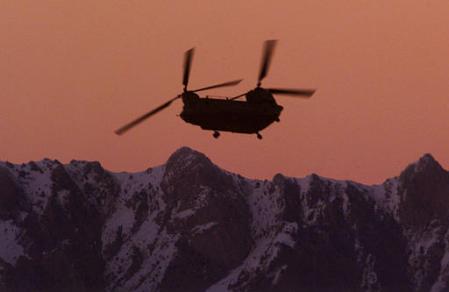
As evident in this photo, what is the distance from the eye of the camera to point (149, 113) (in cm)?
14188

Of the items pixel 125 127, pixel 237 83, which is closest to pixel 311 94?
pixel 237 83

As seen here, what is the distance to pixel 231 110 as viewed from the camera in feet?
477

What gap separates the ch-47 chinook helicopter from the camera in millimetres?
144000

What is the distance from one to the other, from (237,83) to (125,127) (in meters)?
11.4

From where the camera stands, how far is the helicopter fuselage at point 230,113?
144375mm

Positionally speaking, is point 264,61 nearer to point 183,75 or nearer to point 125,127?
point 183,75

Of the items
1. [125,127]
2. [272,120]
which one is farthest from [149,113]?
[272,120]

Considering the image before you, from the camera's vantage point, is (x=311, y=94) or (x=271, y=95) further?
(x=271, y=95)

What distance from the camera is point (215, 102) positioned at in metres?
147

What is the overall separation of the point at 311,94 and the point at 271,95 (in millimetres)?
10682

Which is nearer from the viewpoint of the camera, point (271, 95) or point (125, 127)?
point (125, 127)

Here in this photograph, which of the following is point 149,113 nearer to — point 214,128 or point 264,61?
point 214,128

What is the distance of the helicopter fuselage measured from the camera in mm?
144375

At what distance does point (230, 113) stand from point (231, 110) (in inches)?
19.2
